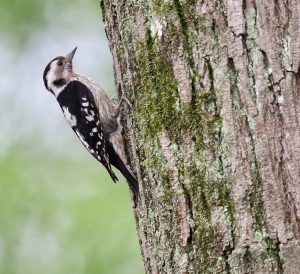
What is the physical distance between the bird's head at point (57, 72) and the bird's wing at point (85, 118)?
233 mm

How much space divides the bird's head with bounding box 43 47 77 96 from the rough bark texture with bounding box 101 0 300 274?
274 cm

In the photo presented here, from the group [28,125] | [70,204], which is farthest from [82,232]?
[28,125]

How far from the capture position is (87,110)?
559cm

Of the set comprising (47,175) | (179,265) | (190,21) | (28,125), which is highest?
(28,125)

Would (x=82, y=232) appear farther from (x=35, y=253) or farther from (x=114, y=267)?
(x=35, y=253)

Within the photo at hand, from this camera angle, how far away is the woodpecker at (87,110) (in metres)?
5.02

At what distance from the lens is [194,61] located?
132 inches

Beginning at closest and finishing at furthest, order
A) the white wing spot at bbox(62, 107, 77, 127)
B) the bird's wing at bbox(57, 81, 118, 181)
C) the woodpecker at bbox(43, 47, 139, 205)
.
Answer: the woodpecker at bbox(43, 47, 139, 205) → the bird's wing at bbox(57, 81, 118, 181) → the white wing spot at bbox(62, 107, 77, 127)

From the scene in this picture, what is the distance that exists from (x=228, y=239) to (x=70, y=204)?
375 centimetres

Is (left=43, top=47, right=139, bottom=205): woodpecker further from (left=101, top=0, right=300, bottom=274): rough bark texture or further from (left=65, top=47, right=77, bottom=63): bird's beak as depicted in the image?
(left=101, top=0, right=300, bottom=274): rough bark texture

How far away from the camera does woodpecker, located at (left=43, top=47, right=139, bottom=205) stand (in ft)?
16.5

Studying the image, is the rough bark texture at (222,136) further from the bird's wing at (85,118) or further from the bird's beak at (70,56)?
the bird's beak at (70,56)

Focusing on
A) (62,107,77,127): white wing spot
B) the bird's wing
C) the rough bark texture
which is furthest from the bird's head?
the rough bark texture

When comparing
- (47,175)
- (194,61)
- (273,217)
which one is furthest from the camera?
→ (47,175)
